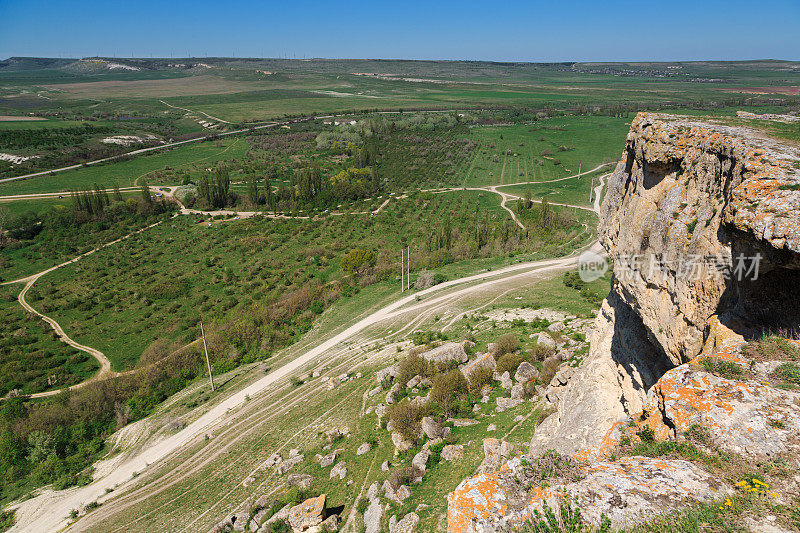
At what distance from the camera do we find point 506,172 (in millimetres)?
115562

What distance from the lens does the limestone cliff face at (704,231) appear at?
804cm

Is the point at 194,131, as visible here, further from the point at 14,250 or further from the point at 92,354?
the point at 92,354

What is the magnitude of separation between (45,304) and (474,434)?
2748 inches

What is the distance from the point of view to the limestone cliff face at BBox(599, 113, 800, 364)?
8.04m

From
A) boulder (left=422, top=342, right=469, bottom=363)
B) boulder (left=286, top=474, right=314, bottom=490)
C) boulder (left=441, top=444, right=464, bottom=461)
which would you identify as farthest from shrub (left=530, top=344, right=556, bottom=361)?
boulder (left=286, top=474, right=314, bottom=490)

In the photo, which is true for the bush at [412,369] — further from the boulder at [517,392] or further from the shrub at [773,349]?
the shrub at [773,349]

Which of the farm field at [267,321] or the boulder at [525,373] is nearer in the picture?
the boulder at [525,373]

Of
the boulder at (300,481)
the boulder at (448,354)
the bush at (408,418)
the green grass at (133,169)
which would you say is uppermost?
the green grass at (133,169)

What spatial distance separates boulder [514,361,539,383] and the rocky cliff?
800cm

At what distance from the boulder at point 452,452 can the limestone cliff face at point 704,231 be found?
31.9ft

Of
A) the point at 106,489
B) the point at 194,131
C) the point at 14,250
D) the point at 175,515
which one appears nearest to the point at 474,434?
the point at 175,515

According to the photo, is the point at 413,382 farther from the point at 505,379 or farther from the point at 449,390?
the point at 505,379

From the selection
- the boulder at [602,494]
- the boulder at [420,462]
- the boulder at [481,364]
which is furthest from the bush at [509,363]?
the boulder at [602,494]

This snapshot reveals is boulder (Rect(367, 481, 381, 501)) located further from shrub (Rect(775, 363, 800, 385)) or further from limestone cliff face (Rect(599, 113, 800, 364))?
shrub (Rect(775, 363, 800, 385))
